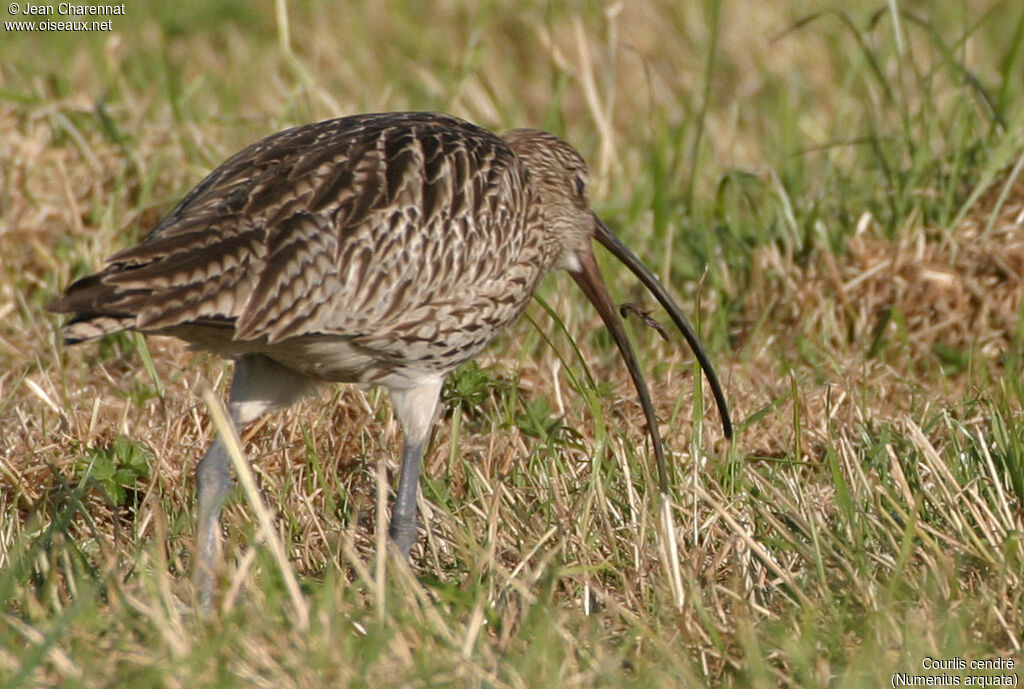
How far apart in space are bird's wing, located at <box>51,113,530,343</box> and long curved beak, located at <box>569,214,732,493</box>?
63 cm

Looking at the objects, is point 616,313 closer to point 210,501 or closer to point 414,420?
point 414,420

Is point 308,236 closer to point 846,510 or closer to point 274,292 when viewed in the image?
point 274,292

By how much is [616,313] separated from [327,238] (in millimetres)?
1489

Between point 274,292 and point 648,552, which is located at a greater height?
point 274,292

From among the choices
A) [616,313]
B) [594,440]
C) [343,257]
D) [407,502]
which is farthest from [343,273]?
[616,313]

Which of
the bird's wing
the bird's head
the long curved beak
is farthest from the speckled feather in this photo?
the long curved beak

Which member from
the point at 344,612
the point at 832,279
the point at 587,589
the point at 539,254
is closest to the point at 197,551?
the point at 344,612

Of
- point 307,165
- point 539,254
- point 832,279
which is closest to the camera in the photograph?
point 307,165

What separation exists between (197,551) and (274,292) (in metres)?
0.69

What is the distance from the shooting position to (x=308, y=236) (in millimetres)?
4262

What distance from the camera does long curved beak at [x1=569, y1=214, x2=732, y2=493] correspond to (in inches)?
202

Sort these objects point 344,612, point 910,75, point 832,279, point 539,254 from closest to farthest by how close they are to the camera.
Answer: point 344,612 → point 539,254 → point 832,279 → point 910,75

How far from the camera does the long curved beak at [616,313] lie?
16.9 ft

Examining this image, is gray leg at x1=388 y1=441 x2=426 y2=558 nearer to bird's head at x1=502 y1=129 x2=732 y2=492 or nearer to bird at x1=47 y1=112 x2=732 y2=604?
bird at x1=47 y1=112 x2=732 y2=604
